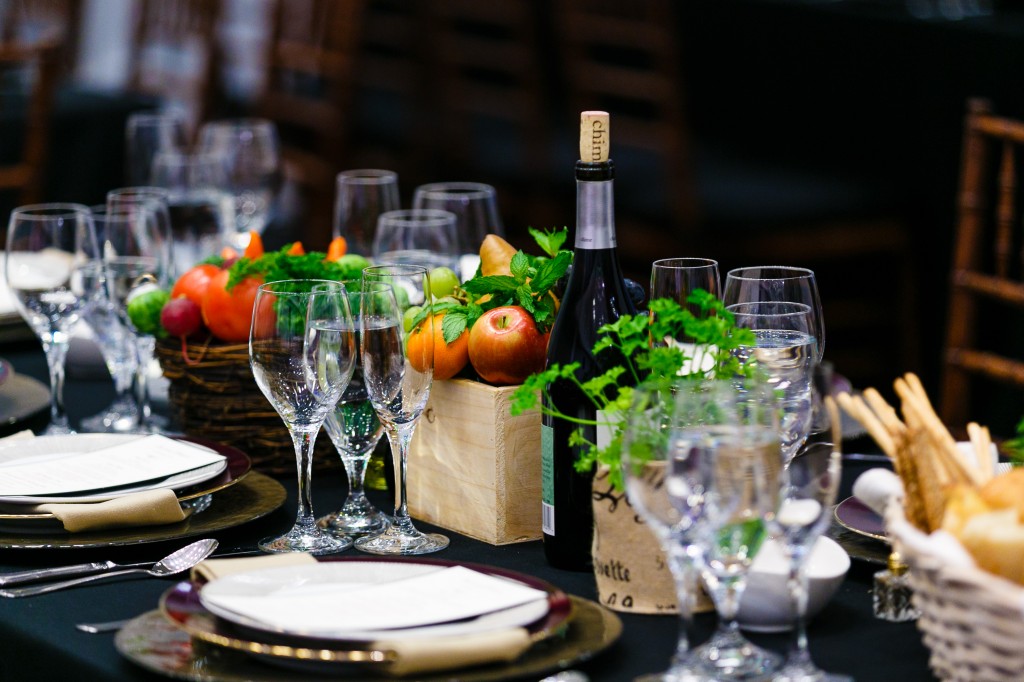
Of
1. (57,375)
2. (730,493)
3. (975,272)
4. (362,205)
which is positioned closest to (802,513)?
(730,493)

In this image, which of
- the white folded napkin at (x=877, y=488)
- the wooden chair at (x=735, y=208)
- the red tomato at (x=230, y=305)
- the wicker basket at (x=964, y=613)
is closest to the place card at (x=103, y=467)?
the red tomato at (x=230, y=305)

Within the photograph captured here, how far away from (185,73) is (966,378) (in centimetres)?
470

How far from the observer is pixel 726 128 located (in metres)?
3.77

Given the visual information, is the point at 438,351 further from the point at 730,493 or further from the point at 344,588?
the point at 730,493

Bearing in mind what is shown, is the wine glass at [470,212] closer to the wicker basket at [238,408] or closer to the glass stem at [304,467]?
the wicker basket at [238,408]

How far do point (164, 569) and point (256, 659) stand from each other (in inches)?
9.6

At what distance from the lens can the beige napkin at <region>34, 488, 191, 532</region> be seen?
1211mm

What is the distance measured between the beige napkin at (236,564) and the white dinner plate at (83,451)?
0.26m

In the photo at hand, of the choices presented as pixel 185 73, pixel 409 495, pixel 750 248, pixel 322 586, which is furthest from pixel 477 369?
pixel 185 73

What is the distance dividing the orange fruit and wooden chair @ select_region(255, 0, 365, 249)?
277 cm

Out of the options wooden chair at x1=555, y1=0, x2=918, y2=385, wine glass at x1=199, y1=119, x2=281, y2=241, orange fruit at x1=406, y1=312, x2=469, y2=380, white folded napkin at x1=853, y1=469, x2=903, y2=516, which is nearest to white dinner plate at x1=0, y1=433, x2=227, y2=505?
orange fruit at x1=406, y1=312, x2=469, y2=380

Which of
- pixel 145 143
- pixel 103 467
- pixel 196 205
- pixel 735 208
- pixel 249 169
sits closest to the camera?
pixel 103 467

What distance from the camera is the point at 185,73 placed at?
616cm

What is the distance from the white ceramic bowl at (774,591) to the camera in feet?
3.25
